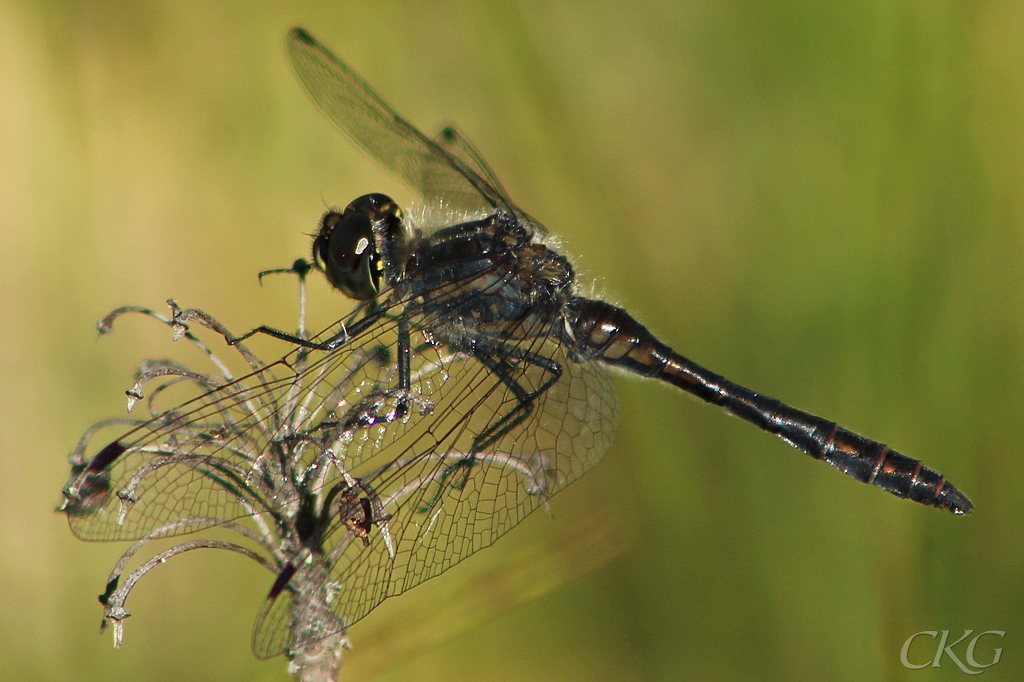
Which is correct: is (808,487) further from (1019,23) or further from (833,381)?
(1019,23)

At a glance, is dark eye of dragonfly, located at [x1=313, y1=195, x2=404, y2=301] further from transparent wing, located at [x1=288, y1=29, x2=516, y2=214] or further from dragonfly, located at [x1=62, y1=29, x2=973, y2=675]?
transparent wing, located at [x1=288, y1=29, x2=516, y2=214]

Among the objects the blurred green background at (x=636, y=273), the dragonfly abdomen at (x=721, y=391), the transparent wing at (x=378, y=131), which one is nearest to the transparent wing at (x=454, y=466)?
the dragonfly abdomen at (x=721, y=391)

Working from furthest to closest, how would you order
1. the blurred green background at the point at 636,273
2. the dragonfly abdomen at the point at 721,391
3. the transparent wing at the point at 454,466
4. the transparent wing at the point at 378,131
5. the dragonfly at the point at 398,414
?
1. the transparent wing at the point at 378,131
2. the dragonfly abdomen at the point at 721,391
3. the blurred green background at the point at 636,273
4. the transparent wing at the point at 454,466
5. the dragonfly at the point at 398,414

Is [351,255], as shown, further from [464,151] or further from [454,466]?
[464,151]

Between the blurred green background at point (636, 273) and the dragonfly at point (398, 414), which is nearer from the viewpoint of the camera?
the dragonfly at point (398, 414)

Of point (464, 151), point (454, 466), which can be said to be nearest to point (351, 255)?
point (454, 466)

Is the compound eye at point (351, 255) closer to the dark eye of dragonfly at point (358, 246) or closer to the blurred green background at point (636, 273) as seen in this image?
the dark eye of dragonfly at point (358, 246)

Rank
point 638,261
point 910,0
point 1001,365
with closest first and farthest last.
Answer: point 910,0 < point 1001,365 < point 638,261

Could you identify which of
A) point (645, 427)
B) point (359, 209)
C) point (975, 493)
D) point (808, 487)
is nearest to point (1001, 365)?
point (975, 493)
